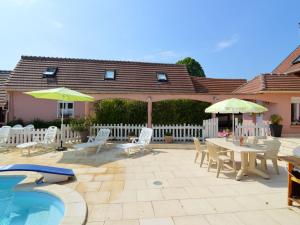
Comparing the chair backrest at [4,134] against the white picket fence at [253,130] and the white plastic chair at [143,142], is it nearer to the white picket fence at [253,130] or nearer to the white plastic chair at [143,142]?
the white plastic chair at [143,142]

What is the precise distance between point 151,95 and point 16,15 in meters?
7.25

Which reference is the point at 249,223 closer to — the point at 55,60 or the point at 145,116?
the point at 145,116

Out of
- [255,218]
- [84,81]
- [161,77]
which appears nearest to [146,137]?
[255,218]

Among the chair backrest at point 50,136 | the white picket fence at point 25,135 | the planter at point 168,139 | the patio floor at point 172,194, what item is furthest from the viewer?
the planter at point 168,139

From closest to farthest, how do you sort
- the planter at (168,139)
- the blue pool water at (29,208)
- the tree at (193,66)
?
the blue pool water at (29,208) < the planter at (168,139) < the tree at (193,66)

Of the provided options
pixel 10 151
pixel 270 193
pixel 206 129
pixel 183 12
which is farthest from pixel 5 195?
pixel 183 12

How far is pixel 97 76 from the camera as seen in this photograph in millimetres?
19031

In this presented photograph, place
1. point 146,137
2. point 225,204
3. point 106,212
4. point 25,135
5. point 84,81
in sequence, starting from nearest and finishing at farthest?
point 106,212
point 225,204
point 146,137
point 25,135
point 84,81

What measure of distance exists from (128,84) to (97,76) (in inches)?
104

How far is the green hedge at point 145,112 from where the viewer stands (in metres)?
14.5

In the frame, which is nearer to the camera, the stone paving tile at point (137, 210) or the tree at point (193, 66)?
the stone paving tile at point (137, 210)

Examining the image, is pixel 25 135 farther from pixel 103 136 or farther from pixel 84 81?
pixel 84 81

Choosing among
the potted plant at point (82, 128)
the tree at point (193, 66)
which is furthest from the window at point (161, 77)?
the tree at point (193, 66)

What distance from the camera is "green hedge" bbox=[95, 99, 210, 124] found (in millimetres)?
14469
